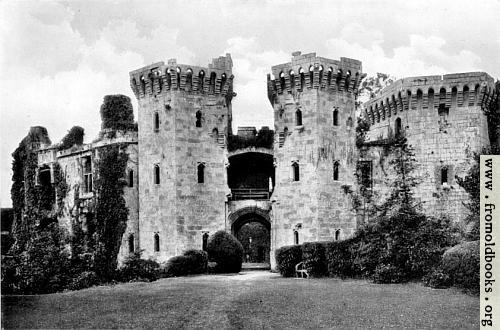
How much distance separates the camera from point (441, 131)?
38.0m

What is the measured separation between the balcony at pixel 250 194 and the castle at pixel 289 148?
48cm

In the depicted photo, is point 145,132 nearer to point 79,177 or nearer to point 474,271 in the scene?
point 79,177

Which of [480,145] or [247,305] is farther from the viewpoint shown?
[480,145]

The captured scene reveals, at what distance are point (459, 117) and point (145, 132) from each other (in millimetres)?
19809

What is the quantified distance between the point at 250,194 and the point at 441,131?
12.8 metres

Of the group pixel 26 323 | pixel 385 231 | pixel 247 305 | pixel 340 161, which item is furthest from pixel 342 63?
pixel 26 323

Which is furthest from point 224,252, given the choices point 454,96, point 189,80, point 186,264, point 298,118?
point 454,96

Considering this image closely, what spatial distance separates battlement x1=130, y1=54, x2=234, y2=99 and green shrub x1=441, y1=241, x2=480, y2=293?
19334 mm

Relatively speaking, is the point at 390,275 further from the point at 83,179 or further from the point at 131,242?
the point at 83,179

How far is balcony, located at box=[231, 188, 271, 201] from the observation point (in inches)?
1567

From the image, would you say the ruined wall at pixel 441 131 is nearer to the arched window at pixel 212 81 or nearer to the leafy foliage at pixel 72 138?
the arched window at pixel 212 81

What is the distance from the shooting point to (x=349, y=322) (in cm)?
1945

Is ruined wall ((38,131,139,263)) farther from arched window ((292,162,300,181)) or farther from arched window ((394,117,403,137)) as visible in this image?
arched window ((394,117,403,137))

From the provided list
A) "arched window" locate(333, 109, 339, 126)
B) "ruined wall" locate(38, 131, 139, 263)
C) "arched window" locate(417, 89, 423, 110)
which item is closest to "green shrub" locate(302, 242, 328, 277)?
"arched window" locate(333, 109, 339, 126)
